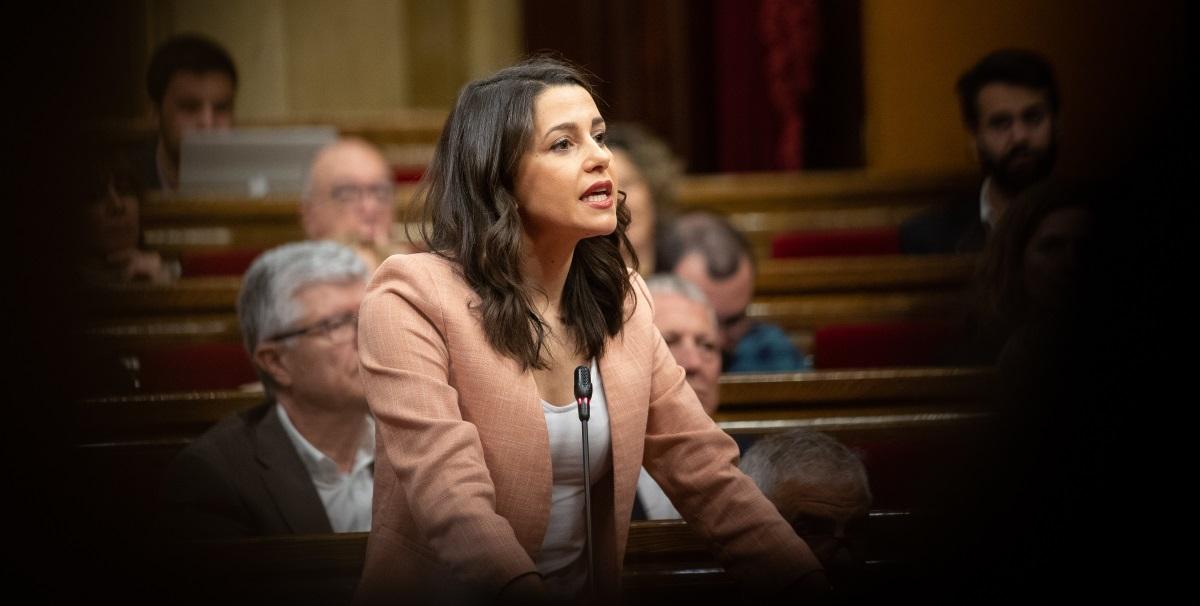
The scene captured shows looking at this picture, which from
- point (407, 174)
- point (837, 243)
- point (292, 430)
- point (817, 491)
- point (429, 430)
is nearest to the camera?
point (429, 430)

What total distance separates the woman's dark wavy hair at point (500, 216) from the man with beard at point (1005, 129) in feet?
2.73

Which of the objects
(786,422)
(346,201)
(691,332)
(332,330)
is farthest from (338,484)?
(346,201)

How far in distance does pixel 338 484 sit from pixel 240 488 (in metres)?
0.15

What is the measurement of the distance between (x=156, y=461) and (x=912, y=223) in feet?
4.87

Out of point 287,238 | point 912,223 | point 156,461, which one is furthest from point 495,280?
→ point 287,238

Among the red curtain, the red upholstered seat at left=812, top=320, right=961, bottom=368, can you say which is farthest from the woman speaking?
the red curtain

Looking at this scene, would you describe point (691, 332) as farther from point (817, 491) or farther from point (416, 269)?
point (416, 269)

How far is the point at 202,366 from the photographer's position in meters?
1.96

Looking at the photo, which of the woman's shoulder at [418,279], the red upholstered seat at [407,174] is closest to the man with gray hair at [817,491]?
the woman's shoulder at [418,279]

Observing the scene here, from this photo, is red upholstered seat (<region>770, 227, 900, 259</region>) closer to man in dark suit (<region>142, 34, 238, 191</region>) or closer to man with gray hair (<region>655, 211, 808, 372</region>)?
A: man with gray hair (<region>655, 211, 808, 372</region>)

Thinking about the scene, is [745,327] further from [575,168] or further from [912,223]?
[575,168]

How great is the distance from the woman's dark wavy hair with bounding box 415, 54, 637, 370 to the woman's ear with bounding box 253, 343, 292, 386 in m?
0.57

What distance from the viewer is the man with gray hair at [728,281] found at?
220cm

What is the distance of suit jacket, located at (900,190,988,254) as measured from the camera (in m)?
1.90
